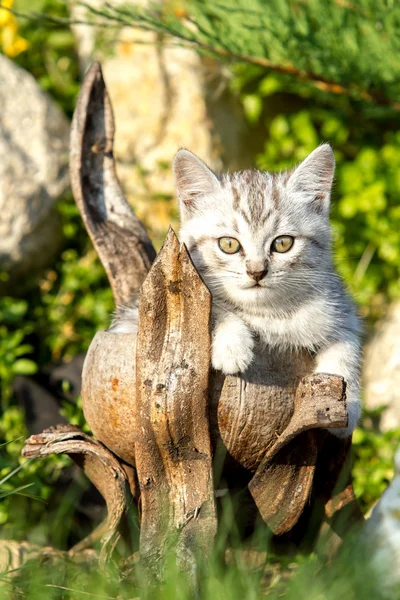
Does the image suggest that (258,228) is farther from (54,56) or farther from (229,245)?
(54,56)

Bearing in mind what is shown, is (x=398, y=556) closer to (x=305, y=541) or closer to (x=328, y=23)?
(x=305, y=541)

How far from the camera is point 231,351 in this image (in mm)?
1725

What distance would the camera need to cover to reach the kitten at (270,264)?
1.86 metres

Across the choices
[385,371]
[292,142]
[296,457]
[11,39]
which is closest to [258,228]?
[296,457]

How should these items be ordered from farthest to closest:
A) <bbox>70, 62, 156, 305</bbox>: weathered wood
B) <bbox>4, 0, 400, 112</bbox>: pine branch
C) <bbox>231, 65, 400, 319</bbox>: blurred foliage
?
1. <bbox>231, 65, 400, 319</bbox>: blurred foliage
2. <bbox>4, 0, 400, 112</bbox>: pine branch
3. <bbox>70, 62, 156, 305</bbox>: weathered wood

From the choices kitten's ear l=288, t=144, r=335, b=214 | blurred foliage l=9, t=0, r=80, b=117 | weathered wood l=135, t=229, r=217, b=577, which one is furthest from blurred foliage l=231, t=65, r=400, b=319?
weathered wood l=135, t=229, r=217, b=577

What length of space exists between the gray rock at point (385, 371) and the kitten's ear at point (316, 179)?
1.72 m

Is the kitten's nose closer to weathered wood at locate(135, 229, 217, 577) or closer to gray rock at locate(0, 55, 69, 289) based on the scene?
weathered wood at locate(135, 229, 217, 577)

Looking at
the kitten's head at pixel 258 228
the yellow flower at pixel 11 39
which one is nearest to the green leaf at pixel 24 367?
the kitten's head at pixel 258 228

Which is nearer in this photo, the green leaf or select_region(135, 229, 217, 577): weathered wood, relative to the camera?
select_region(135, 229, 217, 577): weathered wood

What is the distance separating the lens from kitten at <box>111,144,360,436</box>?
1860mm

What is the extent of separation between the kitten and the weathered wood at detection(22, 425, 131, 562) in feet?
1.10

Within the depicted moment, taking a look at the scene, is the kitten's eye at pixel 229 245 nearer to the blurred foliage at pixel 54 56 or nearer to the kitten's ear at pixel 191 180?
the kitten's ear at pixel 191 180

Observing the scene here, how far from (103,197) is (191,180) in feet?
1.16
